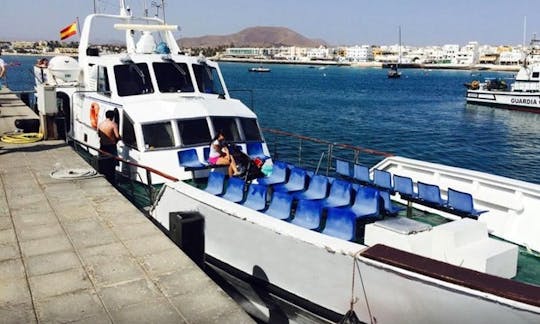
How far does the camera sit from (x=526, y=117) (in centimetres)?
5069

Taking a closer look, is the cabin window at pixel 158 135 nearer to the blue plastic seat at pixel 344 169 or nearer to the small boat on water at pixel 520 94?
the blue plastic seat at pixel 344 169

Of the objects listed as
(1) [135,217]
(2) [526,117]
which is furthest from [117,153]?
(2) [526,117]

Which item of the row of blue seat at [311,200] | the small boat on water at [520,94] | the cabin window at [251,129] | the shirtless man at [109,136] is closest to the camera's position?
the row of blue seat at [311,200]

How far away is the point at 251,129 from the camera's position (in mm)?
12148

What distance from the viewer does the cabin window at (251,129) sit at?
11998 millimetres

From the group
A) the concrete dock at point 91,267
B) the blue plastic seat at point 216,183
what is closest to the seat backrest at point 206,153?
the blue plastic seat at point 216,183

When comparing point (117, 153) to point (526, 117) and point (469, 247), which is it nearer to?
point (469, 247)

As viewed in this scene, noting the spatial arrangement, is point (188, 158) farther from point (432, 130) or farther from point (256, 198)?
point (432, 130)

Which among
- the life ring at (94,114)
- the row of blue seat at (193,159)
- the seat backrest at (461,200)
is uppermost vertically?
the life ring at (94,114)

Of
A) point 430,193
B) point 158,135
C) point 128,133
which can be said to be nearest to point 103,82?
point 128,133

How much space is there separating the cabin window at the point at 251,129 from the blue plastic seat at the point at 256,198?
3.24 metres

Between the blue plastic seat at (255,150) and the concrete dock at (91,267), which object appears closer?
the concrete dock at (91,267)

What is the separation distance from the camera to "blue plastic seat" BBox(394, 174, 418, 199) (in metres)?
9.86

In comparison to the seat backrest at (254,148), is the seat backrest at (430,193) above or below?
below
